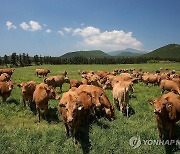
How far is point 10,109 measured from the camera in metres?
15.9

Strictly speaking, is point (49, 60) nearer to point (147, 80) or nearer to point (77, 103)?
point (147, 80)

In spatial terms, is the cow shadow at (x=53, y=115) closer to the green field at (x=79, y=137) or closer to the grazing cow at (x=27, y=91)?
the green field at (x=79, y=137)

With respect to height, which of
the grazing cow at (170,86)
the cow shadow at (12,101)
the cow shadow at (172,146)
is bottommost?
the cow shadow at (172,146)

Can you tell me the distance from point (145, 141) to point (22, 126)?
6412 millimetres

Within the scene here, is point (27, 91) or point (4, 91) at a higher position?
point (27, 91)

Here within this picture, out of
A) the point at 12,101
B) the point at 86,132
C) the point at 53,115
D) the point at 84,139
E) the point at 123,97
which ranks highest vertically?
the point at 123,97

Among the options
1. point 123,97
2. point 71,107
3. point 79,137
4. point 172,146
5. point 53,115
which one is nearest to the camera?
point 71,107

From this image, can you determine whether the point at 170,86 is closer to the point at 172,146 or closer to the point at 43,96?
the point at 172,146

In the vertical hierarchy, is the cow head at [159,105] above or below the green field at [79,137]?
above

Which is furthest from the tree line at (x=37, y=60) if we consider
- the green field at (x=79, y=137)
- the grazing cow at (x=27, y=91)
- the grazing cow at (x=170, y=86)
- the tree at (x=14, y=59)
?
the green field at (x=79, y=137)

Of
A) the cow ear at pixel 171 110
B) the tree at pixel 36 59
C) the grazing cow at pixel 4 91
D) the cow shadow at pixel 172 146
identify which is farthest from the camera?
the tree at pixel 36 59

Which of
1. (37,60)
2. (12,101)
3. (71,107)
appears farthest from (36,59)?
(71,107)

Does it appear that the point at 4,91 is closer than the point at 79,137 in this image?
No

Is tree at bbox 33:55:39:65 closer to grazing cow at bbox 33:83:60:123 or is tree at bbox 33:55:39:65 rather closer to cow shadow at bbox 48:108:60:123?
cow shadow at bbox 48:108:60:123
